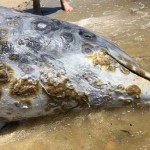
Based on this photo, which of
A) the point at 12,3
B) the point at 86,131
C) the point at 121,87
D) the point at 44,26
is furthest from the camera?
the point at 12,3

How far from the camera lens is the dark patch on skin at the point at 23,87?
8.77ft

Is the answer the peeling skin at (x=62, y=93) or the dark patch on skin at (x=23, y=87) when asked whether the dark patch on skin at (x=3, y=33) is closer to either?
the dark patch on skin at (x=23, y=87)

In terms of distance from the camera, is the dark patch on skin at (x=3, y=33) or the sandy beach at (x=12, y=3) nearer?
the dark patch on skin at (x=3, y=33)

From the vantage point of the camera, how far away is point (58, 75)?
270 centimetres

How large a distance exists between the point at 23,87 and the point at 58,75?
10.7 inches

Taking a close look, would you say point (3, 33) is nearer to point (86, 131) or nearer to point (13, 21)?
point (13, 21)

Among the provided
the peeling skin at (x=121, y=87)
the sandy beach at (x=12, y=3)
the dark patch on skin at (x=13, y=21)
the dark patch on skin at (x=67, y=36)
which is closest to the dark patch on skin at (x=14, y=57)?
the dark patch on skin at (x=13, y=21)

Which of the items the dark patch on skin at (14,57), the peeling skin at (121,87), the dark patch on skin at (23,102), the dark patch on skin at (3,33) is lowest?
the dark patch on skin at (23,102)

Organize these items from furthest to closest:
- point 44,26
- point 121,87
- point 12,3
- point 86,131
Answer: point 12,3 < point 44,26 < point 121,87 < point 86,131

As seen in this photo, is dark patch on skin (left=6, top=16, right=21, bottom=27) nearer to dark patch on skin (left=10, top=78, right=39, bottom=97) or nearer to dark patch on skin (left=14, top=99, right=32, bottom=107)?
dark patch on skin (left=10, top=78, right=39, bottom=97)

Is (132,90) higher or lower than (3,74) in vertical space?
lower

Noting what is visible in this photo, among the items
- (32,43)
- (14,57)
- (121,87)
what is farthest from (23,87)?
(121,87)

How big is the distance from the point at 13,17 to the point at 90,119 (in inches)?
40.0

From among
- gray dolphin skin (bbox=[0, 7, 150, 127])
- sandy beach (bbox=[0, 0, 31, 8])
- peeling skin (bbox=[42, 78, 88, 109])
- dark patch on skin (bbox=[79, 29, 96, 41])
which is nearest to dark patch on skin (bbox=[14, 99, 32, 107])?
gray dolphin skin (bbox=[0, 7, 150, 127])
